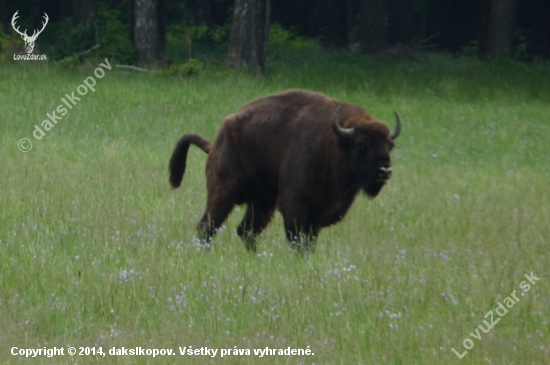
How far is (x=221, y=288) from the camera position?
6.40 metres

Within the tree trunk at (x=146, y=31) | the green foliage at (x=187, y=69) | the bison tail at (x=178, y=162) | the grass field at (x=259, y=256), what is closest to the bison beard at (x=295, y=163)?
the grass field at (x=259, y=256)

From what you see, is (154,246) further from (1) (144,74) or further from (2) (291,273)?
(1) (144,74)

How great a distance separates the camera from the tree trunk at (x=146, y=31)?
875 inches

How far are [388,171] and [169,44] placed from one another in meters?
27.9

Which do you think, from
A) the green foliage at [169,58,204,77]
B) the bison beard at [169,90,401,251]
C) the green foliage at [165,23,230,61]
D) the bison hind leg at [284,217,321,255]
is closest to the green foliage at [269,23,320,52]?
the green foliage at [165,23,230,61]

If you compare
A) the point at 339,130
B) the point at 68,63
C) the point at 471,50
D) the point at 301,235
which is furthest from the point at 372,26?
the point at 301,235

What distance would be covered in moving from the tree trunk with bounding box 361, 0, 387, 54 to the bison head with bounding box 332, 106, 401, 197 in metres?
22.3

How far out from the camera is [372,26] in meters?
29.9

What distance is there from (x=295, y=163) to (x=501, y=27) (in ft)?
64.8

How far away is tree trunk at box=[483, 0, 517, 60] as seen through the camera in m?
26.1

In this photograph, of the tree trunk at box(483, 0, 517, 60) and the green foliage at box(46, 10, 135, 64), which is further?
the tree trunk at box(483, 0, 517, 60)

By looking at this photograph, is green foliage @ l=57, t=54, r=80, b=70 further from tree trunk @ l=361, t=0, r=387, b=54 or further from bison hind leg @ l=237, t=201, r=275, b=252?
bison hind leg @ l=237, t=201, r=275, b=252

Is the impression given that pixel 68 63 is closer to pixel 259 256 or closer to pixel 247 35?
pixel 247 35

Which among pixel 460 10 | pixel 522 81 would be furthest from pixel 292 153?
pixel 460 10
